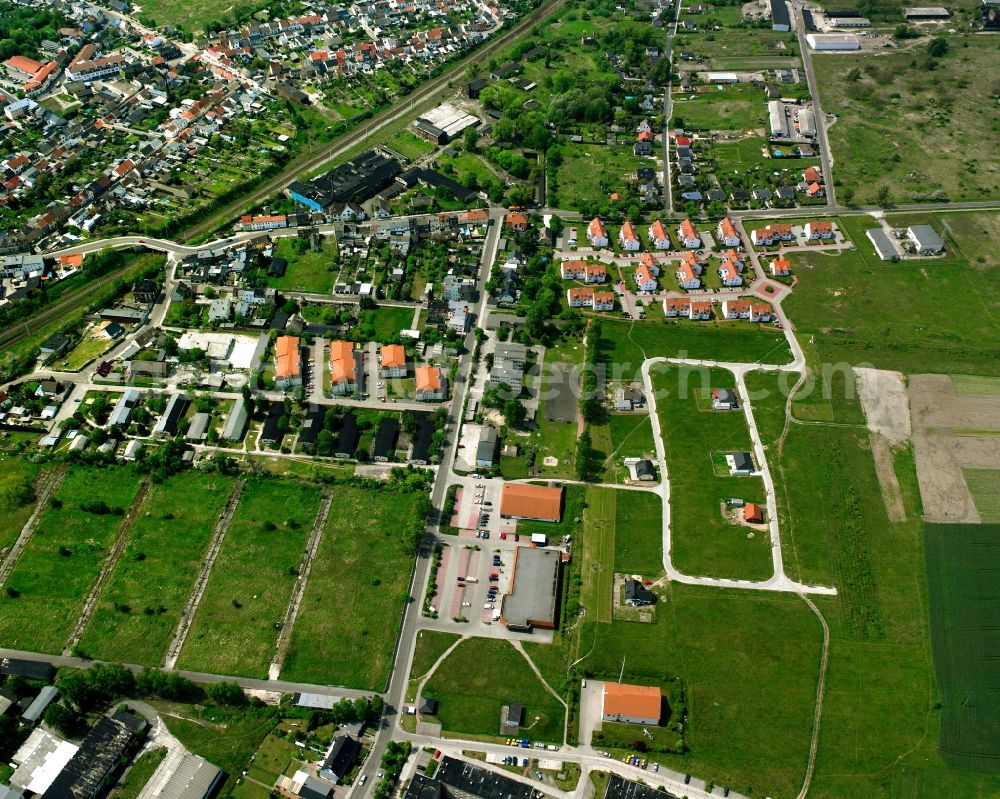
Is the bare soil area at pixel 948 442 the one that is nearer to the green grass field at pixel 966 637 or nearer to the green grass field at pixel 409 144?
the green grass field at pixel 966 637

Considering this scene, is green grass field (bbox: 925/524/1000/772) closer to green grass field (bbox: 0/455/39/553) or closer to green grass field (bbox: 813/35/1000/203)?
green grass field (bbox: 813/35/1000/203)

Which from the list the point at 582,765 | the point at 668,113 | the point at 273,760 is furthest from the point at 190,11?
the point at 582,765

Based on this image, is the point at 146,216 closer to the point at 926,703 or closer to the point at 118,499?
the point at 118,499

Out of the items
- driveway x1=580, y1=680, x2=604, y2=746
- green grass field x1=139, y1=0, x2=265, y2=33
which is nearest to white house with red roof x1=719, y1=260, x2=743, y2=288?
driveway x1=580, y1=680, x2=604, y2=746

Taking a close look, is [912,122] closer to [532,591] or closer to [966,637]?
[966,637]

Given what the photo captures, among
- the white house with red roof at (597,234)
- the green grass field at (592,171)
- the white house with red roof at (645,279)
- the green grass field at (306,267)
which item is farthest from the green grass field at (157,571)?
the green grass field at (592,171)
